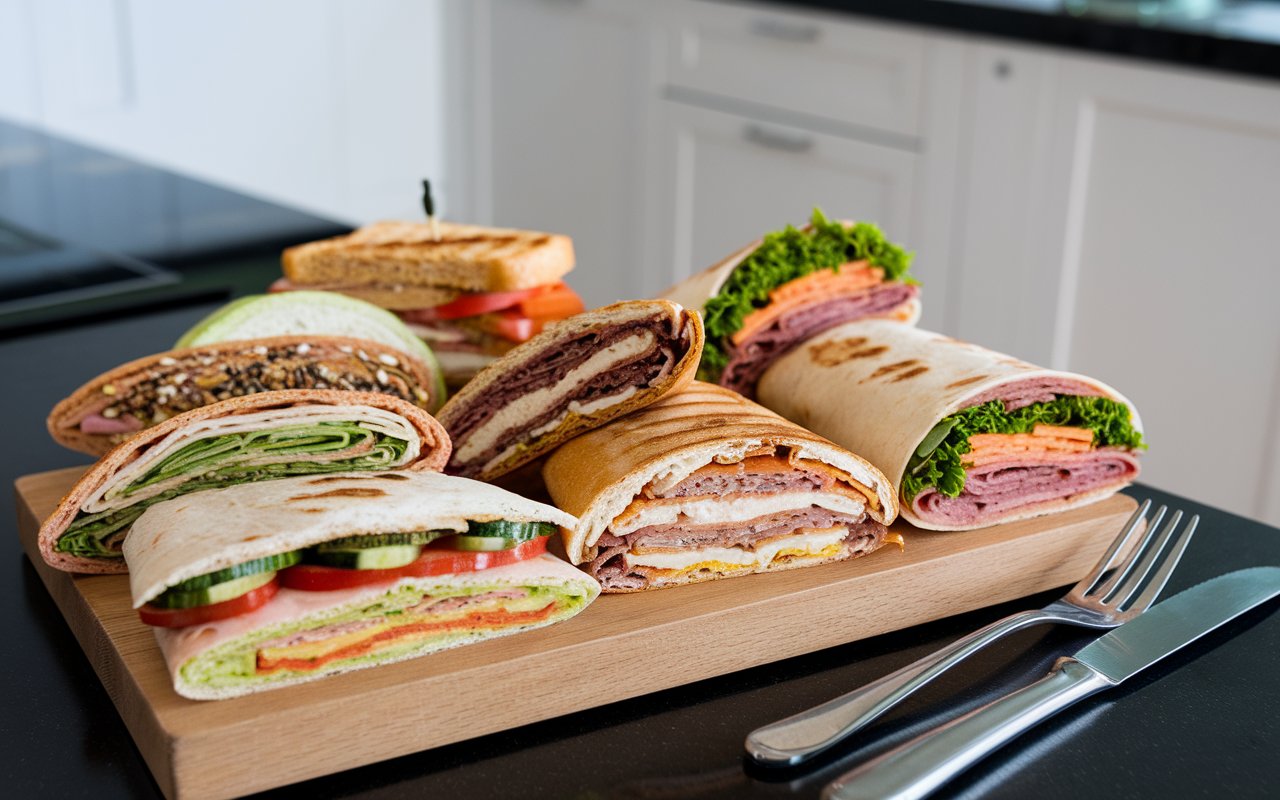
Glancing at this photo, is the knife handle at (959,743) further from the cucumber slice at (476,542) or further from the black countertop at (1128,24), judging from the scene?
the black countertop at (1128,24)

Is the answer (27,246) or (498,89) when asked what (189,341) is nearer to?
(27,246)

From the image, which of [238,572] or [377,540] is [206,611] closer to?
[238,572]

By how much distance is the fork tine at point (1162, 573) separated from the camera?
1.43 metres

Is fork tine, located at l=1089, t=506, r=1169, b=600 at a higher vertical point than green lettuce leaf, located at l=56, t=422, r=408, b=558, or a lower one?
lower

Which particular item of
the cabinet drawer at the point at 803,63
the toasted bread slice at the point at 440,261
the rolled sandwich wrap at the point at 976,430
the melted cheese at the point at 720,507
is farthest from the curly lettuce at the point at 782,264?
the cabinet drawer at the point at 803,63

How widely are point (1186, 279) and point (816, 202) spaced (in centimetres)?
130

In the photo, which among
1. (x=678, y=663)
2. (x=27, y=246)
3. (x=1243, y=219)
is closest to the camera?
(x=678, y=663)

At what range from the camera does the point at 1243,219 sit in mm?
3273

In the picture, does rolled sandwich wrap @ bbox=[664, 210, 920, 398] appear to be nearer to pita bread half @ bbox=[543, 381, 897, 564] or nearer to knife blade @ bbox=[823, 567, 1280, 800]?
pita bread half @ bbox=[543, 381, 897, 564]

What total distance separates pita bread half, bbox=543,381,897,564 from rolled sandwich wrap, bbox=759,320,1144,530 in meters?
0.08

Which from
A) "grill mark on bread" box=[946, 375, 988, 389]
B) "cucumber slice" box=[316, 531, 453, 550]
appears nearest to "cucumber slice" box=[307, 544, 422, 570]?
"cucumber slice" box=[316, 531, 453, 550]

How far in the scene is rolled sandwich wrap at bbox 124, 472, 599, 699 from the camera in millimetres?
1124

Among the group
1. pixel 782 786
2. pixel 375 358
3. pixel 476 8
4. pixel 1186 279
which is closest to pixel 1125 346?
pixel 1186 279

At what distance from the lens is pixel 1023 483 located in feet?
5.22
